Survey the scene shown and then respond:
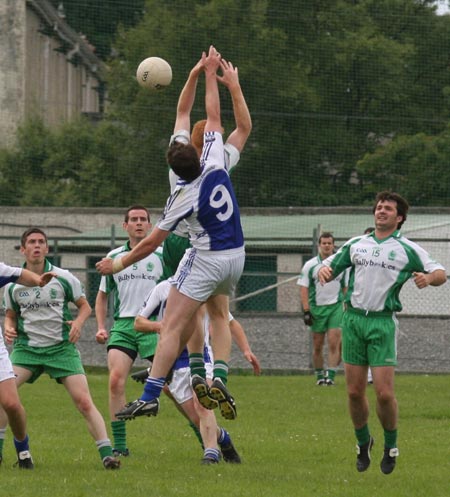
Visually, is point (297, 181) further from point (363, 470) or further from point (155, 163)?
point (363, 470)

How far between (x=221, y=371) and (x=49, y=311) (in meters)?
2.03

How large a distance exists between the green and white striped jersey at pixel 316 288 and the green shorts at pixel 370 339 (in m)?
9.66

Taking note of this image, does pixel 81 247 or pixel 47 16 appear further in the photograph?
pixel 47 16

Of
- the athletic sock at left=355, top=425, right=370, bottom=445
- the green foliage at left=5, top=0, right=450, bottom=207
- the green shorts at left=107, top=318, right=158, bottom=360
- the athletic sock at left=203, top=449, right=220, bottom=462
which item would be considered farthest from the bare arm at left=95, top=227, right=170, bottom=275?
the green foliage at left=5, top=0, right=450, bottom=207

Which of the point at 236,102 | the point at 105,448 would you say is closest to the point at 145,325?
the point at 105,448

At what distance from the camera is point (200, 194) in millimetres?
9180

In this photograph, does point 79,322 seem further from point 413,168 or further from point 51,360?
point 413,168

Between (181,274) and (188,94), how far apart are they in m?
1.46

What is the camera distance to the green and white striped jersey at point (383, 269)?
10.1 metres

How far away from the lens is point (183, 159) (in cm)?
910

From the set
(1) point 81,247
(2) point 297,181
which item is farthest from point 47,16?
(1) point 81,247

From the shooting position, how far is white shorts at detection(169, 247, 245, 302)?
9.36 metres

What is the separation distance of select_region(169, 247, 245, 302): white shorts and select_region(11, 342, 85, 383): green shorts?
186 centimetres

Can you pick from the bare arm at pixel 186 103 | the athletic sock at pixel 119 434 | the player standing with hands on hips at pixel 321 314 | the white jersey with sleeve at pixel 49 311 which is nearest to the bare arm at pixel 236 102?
the bare arm at pixel 186 103
